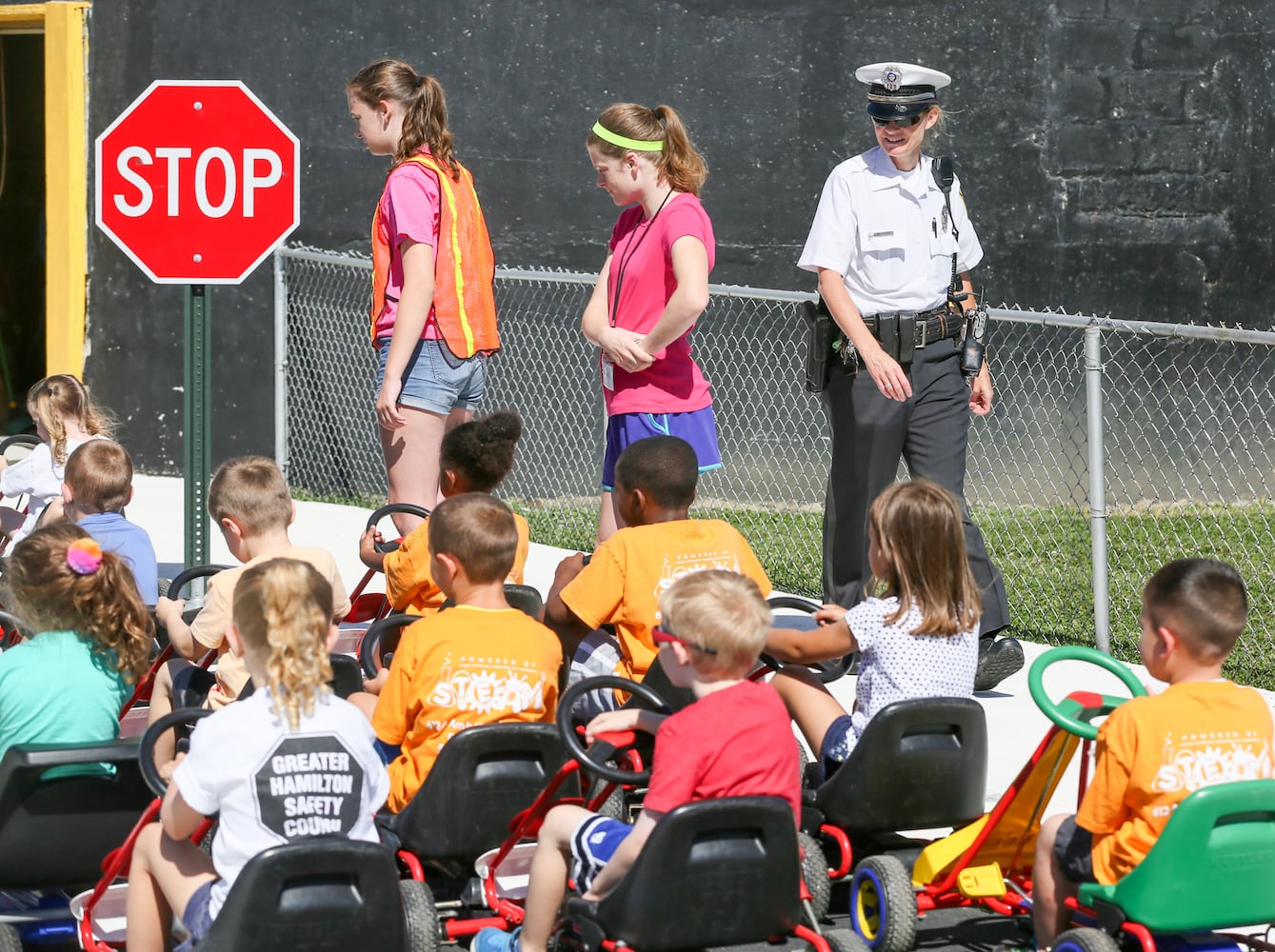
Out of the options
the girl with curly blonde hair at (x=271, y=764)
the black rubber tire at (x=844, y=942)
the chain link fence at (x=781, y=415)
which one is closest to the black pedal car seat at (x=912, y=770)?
the black rubber tire at (x=844, y=942)

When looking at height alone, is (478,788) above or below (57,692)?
below

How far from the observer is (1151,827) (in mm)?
3668

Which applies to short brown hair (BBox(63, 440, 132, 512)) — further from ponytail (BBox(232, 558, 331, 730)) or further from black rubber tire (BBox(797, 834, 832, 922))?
black rubber tire (BBox(797, 834, 832, 922))

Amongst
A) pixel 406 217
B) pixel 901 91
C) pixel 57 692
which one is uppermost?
pixel 901 91

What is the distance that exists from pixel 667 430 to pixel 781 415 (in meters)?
5.04

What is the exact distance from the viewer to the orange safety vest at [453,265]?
632cm

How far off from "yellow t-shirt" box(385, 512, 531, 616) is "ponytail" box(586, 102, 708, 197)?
1354 mm

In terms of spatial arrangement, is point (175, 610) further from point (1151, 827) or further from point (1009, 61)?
point (1009, 61)

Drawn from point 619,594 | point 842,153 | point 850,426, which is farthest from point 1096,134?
point 619,594

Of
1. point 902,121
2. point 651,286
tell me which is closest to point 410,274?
point 651,286

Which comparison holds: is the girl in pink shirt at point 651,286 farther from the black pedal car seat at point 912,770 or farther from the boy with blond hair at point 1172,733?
the boy with blond hair at point 1172,733

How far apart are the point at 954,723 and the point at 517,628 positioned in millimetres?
1085

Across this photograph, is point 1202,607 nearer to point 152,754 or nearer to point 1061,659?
point 1061,659

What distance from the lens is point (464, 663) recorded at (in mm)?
4133
